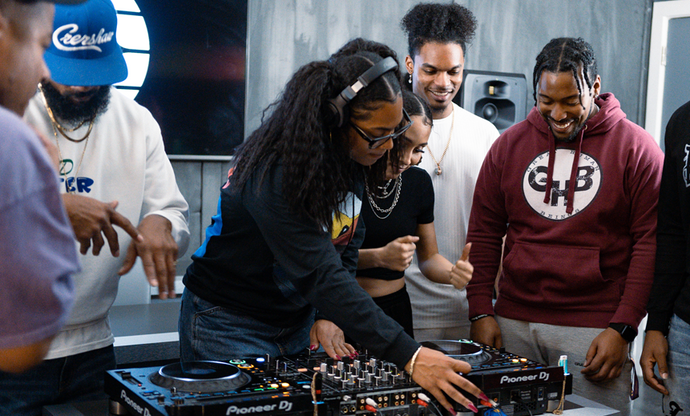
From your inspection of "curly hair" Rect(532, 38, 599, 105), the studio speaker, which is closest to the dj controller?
"curly hair" Rect(532, 38, 599, 105)

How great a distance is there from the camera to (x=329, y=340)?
1529mm

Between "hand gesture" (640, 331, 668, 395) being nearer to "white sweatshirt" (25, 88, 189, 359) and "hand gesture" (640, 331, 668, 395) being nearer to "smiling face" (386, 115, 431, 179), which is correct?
"smiling face" (386, 115, 431, 179)

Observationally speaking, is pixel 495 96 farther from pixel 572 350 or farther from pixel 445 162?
pixel 572 350

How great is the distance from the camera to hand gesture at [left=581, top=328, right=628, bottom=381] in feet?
5.63

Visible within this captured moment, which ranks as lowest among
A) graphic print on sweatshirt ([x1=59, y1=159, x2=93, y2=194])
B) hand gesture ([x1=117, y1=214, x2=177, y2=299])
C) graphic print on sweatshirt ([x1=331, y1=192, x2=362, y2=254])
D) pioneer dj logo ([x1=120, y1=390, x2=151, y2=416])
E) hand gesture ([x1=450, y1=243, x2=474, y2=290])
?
pioneer dj logo ([x1=120, y1=390, x2=151, y2=416])

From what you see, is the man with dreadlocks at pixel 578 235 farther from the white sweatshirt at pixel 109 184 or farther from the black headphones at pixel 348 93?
the white sweatshirt at pixel 109 184

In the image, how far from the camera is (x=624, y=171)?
180 centimetres

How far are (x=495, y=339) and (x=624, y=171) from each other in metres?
0.59

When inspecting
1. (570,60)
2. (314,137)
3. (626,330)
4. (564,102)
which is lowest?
(626,330)

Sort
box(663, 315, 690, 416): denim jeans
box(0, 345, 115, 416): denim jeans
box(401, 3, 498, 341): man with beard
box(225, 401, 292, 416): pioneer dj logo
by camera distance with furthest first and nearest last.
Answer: box(401, 3, 498, 341): man with beard, box(663, 315, 690, 416): denim jeans, box(0, 345, 115, 416): denim jeans, box(225, 401, 292, 416): pioneer dj logo

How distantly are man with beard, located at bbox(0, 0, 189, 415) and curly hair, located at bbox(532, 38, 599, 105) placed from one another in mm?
1073

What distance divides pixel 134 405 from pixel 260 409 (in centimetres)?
23

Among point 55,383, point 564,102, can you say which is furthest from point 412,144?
point 55,383

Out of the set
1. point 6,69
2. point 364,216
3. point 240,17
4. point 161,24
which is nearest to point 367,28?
point 240,17
